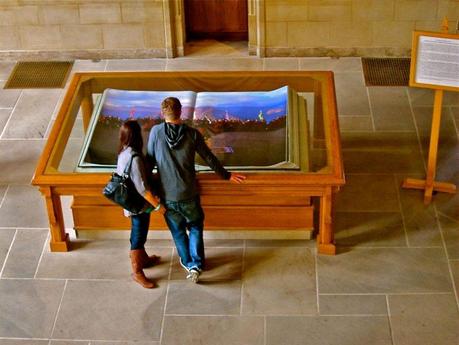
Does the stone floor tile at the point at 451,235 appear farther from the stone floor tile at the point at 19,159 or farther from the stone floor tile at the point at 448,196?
the stone floor tile at the point at 19,159

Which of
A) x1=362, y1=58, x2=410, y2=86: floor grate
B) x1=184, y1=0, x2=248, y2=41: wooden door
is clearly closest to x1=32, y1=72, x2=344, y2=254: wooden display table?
x1=362, y1=58, x2=410, y2=86: floor grate

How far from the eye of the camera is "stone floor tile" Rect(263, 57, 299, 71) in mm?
10133

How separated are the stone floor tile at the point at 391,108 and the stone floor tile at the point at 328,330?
2.79 meters

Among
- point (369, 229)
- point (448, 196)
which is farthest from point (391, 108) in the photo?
point (369, 229)

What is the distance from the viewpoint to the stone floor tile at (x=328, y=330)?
262 inches

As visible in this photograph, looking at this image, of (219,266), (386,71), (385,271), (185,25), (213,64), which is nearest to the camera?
(385,271)

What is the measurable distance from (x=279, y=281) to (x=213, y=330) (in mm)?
740

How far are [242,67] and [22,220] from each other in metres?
3.38

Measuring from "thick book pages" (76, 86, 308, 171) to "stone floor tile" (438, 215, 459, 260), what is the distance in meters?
1.39

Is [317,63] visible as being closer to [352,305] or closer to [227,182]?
[227,182]

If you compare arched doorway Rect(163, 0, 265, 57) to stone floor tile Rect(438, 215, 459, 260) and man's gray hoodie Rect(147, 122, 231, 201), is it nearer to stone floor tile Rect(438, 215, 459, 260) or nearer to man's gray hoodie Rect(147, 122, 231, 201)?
stone floor tile Rect(438, 215, 459, 260)

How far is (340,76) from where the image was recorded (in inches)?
391

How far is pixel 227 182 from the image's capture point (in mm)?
7090

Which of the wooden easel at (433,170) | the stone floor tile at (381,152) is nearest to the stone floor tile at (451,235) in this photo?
the wooden easel at (433,170)
